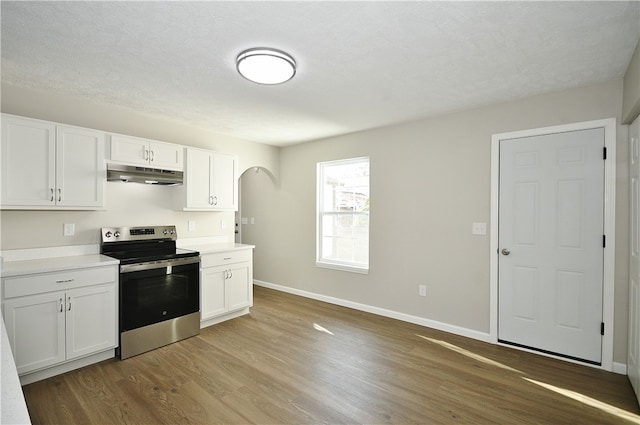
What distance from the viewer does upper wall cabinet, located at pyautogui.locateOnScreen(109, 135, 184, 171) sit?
3.27 m

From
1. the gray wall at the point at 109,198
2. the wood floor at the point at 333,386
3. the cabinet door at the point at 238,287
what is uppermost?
the gray wall at the point at 109,198

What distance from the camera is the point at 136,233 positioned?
3590 mm

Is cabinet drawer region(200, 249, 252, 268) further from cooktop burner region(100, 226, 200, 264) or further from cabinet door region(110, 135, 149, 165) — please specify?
cabinet door region(110, 135, 149, 165)

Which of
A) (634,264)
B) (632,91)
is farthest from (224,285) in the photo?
(632,91)

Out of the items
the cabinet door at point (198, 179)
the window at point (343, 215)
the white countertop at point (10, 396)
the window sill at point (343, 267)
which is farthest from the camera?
the window at point (343, 215)

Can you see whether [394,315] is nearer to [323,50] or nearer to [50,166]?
[323,50]

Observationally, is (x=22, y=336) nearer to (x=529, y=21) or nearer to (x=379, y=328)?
(x=379, y=328)

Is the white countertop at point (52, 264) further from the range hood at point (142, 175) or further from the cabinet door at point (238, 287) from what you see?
the cabinet door at point (238, 287)

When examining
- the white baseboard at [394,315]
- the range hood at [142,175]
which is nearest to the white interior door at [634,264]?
the white baseboard at [394,315]

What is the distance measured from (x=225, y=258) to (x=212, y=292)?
425 millimetres

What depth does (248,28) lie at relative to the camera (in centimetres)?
197

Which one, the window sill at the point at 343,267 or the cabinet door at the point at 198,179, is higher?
the cabinet door at the point at 198,179

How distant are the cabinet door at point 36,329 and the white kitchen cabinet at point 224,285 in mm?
1306

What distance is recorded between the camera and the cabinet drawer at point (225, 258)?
3.72 m
